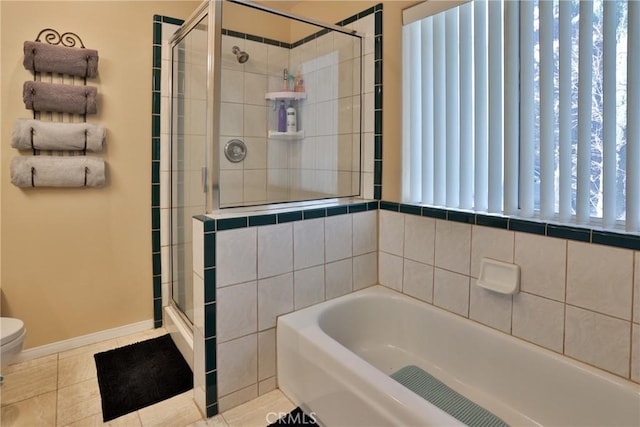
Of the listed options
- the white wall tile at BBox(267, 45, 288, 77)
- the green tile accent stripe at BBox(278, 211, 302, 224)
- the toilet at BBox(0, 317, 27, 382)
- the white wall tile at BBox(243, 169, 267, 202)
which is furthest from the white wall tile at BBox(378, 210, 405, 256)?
the toilet at BBox(0, 317, 27, 382)

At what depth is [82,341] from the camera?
2.28 m

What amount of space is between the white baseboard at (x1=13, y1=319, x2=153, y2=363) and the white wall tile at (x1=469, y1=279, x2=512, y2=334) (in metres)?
2.08

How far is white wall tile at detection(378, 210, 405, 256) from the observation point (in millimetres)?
2154

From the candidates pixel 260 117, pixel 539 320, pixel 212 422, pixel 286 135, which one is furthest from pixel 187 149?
pixel 539 320

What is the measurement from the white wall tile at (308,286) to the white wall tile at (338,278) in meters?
0.04

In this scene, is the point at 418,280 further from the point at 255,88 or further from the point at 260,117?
the point at 255,88

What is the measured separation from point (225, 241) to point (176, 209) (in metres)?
0.93

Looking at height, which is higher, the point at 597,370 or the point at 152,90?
the point at 152,90

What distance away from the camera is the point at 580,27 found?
4.61ft

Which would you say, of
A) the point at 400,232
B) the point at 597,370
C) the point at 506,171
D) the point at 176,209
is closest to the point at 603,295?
the point at 597,370

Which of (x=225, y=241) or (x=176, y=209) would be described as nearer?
(x=225, y=241)

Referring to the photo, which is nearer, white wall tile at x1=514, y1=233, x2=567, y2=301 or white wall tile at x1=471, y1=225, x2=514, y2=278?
white wall tile at x1=514, y1=233, x2=567, y2=301

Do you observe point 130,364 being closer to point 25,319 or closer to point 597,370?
point 25,319

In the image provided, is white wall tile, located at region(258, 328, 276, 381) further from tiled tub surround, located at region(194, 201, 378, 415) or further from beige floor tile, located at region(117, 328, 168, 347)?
beige floor tile, located at region(117, 328, 168, 347)
